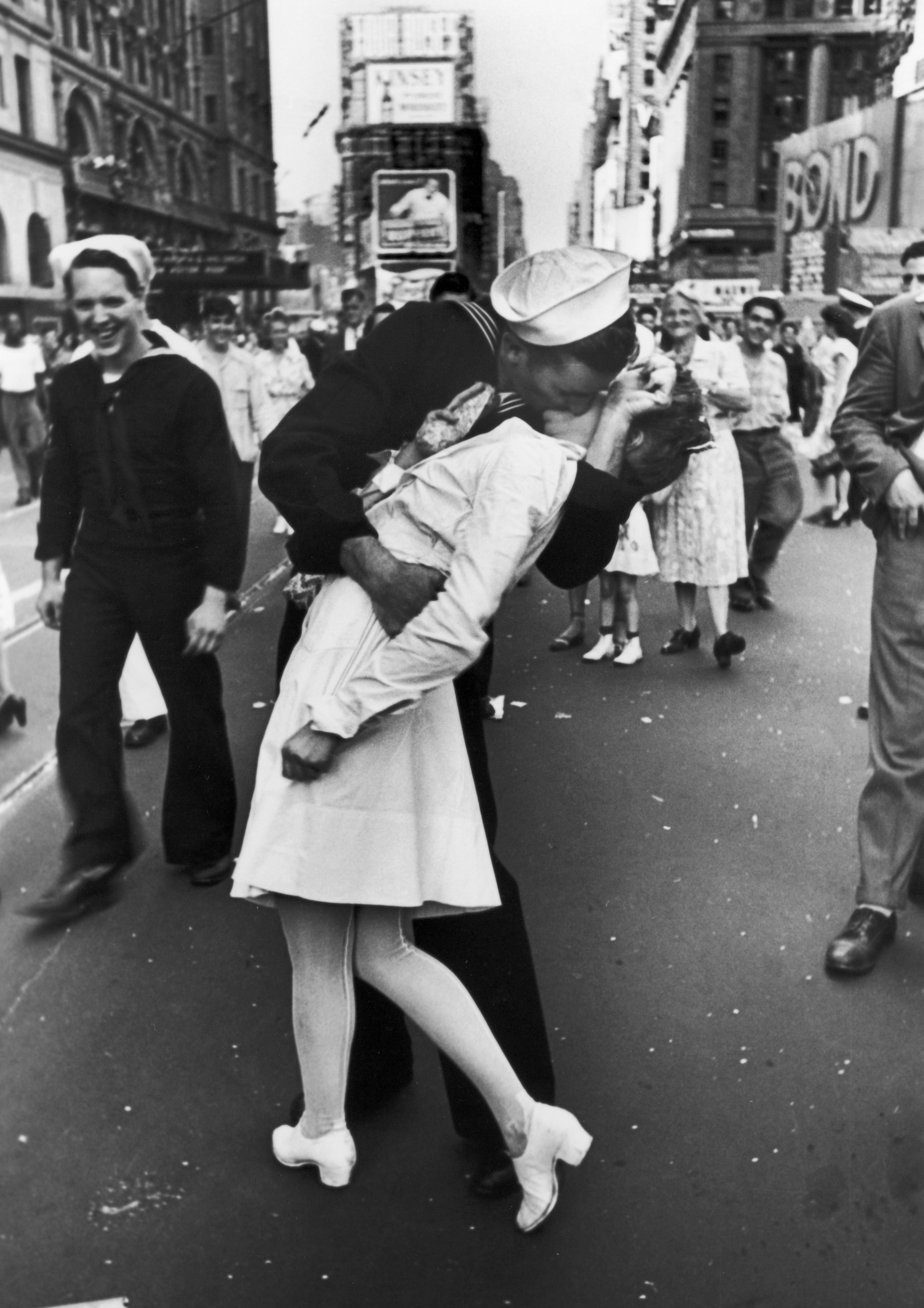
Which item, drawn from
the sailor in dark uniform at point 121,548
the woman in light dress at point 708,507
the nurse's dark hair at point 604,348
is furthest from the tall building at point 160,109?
the nurse's dark hair at point 604,348

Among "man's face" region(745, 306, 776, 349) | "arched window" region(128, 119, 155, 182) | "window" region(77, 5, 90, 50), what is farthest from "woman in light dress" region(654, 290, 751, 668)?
"window" region(77, 5, 90, 50)

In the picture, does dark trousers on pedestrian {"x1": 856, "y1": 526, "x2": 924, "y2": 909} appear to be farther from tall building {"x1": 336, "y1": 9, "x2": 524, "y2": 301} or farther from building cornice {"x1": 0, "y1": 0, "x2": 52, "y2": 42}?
building cornice {"x1": 0, "y1": 0, "x2": 52, "y2": 42}

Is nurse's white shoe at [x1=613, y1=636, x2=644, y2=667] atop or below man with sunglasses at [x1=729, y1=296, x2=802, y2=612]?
below

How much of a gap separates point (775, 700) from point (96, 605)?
11.3ft

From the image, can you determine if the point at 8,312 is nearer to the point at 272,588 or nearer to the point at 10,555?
the point at 10,555

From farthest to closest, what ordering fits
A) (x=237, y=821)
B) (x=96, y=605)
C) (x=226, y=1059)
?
(x=237, y=821), (x=96, y=605), (x=226, y=1059)

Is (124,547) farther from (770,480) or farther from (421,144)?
(770,480)

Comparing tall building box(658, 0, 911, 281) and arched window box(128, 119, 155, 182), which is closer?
arched window box(128, 119, 155, 182)

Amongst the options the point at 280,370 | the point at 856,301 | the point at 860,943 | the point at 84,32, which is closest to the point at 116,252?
the point at 860,943

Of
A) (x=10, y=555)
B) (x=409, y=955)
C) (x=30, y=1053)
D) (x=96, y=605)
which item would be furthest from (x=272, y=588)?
(x=409, y=955)

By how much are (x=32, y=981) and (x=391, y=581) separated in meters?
1.96

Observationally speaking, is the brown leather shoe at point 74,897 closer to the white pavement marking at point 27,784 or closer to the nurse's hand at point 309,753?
the white pavement marking at point 27,784

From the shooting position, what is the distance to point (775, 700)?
255 inches

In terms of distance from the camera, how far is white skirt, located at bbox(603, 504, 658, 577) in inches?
281
